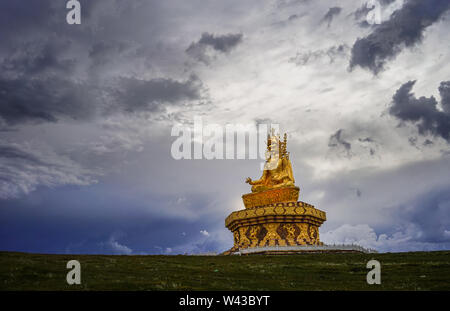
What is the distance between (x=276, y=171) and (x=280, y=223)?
8074 millimetres

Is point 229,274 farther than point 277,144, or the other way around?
point 277,144

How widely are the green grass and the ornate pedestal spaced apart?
51.9 ft

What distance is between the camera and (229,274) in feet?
72.9

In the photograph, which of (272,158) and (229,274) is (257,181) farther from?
(229,274)

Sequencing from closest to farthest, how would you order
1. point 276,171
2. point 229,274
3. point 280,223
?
1. point 229,274
2. point 280,223
3. point 276,171

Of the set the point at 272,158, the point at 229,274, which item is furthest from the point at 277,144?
the point at 229,274

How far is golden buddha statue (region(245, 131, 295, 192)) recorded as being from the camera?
1996 inches

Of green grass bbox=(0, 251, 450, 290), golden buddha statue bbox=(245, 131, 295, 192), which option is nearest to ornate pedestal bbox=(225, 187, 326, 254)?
golden buddha statue bbox=(245, 131, 295, 192)

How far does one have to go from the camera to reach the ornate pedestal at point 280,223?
148 feet

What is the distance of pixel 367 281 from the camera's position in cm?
2038

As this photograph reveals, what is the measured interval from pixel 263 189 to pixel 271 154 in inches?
202

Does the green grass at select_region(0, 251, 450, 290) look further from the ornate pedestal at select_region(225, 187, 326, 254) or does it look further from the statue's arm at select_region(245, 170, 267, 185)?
the statue's arm at select_region(245, 170, 267, 185)
